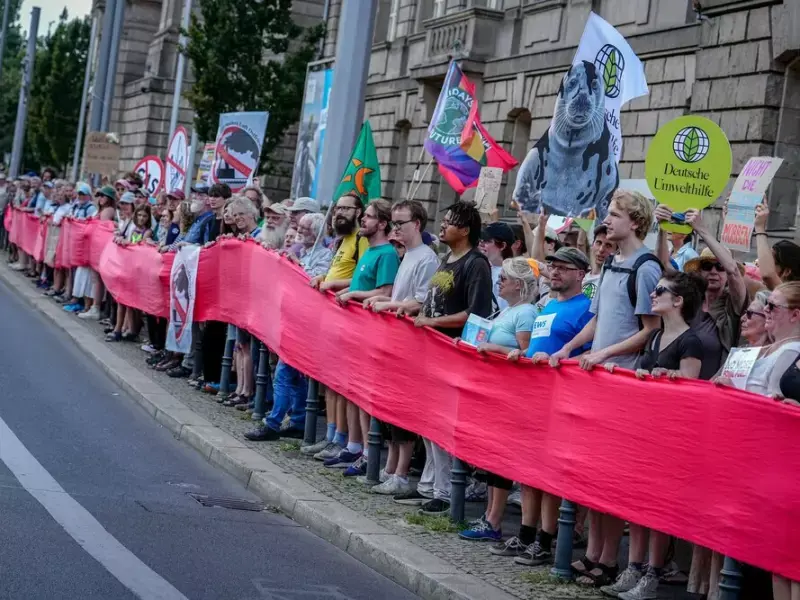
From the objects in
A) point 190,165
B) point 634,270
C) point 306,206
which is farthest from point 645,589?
point 190,165

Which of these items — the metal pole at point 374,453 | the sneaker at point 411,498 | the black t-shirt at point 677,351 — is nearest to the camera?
the black t-shirt at point 677,351

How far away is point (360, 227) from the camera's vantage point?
36.3 ft

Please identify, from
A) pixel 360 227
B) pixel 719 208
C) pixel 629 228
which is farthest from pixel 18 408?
pixel 719 208

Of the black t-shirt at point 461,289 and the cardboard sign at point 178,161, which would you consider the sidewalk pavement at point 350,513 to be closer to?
the black t-shirt at point 461,289

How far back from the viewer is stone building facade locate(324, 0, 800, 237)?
1730 cm

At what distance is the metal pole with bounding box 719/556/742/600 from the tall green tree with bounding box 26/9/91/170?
5817 centimetres

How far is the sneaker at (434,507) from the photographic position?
9.38 meters

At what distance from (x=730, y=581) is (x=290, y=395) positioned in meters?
6.10

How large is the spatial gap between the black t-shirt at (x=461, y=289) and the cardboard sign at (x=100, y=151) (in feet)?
72.5

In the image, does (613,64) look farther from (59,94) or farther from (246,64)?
(59,94)

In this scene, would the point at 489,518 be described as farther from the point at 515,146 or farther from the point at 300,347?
the point at 515,146

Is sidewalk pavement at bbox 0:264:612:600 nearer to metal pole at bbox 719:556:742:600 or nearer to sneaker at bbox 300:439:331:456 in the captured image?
sneaker at bbox 300:439:331:456

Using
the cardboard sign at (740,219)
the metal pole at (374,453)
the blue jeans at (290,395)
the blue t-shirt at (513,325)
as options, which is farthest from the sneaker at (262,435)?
the cardboard sign at (740,219)

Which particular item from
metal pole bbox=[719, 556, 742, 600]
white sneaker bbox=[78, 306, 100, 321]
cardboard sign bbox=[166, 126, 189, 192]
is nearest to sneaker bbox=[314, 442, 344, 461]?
metal pole bbox=[719, 556, 742, 600]
